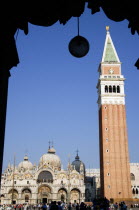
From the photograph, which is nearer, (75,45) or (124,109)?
(75,45)

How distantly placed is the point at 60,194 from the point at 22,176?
8679 millimetres

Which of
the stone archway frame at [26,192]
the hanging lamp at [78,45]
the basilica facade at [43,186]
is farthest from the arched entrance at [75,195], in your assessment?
the hanging lamp at [78,45]

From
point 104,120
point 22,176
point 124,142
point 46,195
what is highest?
point 104,120

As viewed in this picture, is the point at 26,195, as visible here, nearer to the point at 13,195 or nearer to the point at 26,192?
the point at 26,192

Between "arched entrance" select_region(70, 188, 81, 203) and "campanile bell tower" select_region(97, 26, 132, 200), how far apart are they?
835cm

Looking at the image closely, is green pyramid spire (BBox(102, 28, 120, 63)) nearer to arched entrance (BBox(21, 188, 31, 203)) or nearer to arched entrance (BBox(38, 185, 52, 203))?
arched entrance (BBox(38, 185, 52, 203))

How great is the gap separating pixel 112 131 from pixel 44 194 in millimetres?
19406

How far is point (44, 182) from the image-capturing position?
59.8 metres

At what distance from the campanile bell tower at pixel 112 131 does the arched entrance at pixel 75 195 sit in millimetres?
8354

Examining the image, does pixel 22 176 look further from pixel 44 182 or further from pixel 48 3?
pixel 48 3

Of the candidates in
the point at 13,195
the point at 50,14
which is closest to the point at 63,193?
the point at 13,195

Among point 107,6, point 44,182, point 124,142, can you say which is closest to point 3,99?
point 107,6

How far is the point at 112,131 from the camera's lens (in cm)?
5466

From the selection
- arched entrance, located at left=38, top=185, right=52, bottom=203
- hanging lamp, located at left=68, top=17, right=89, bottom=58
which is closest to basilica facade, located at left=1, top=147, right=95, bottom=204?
arched entrance, located at left=38, top=185, right=52, bottom=203
